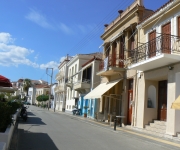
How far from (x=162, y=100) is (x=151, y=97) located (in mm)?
924

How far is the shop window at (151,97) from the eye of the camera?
52.0ft

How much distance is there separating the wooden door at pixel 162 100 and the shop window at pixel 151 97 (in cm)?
36

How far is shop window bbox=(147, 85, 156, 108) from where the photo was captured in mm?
15835

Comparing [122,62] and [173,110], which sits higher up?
[122,62]

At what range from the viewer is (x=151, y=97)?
52.6 ft

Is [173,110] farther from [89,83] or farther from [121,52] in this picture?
[89,83]

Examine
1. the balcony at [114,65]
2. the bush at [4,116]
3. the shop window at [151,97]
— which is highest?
the balcony at [114,65]

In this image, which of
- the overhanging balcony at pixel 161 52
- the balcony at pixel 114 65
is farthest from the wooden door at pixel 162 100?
the balcony at pixel 114 65

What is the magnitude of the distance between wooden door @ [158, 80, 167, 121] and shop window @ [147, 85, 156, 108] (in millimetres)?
358

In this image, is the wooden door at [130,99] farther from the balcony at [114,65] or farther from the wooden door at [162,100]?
the wooden door at [162,100]

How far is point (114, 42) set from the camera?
2225 centimetres

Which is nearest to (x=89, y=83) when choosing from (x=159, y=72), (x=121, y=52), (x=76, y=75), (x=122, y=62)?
(x=76, y=75)

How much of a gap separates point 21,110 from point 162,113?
10.7m

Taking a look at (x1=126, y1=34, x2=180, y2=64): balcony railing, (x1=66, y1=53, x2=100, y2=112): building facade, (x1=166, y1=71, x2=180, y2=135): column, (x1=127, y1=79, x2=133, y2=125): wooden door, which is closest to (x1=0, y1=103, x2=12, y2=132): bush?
(x1=166, y1=71, x2=180, y2=135): column
